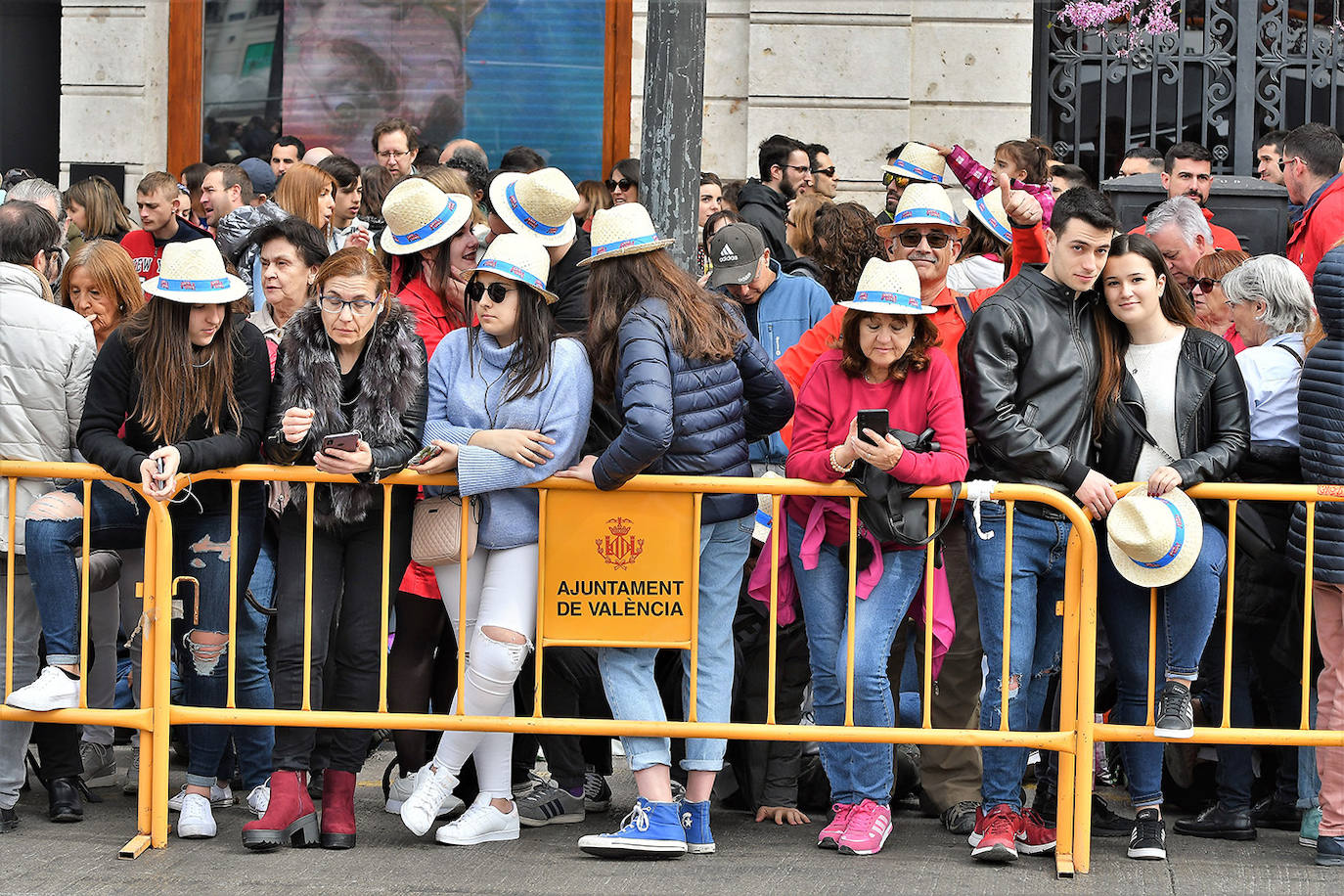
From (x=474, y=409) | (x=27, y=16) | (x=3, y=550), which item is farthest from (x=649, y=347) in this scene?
(x=27, y=16)

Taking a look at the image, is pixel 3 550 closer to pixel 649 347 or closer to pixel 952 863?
pixel 649 347

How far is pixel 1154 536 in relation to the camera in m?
5.54

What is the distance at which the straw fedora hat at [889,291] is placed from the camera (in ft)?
18.7

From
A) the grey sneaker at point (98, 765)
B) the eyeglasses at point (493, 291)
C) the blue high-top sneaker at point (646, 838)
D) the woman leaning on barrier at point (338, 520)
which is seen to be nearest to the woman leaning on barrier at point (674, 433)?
the blue high-top sneaker at point (646, 838)

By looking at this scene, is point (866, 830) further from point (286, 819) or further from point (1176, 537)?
point (286, 819)

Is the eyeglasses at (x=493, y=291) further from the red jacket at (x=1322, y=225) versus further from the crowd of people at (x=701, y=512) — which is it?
the red jacket at (x=1322, y=225)

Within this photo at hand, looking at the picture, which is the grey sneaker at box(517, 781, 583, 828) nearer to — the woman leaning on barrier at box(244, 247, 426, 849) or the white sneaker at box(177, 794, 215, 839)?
the woman leaning on barrier at box(244, 247, 426, 849)

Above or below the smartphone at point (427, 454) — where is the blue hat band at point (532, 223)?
above

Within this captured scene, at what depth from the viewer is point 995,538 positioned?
5828 mm

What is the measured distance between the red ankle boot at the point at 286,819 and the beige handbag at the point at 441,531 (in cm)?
89

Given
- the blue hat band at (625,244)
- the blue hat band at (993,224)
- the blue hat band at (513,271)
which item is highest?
the blue hat band at (993,224)

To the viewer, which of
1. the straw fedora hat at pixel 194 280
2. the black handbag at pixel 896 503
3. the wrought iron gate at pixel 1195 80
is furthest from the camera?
the wrought iron gate at pixel 1195 80

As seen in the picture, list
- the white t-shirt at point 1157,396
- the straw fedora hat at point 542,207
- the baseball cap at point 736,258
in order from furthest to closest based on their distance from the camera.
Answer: the baseball cap at point 736,258 < the straw fedora hat at point 542,207 < the white t-shirt at point 1157,396

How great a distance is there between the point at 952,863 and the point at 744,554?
130 cm
